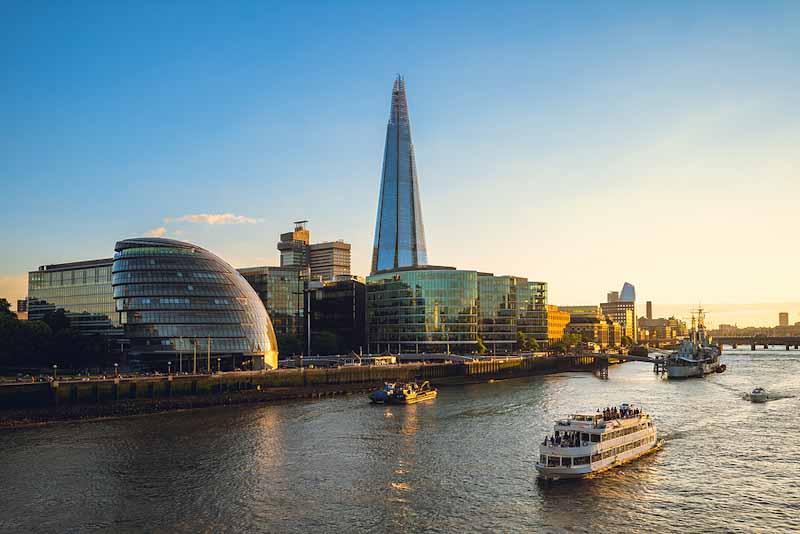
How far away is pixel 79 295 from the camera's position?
15075 cm

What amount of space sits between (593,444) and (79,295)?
123m

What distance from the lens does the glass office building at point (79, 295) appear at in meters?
143

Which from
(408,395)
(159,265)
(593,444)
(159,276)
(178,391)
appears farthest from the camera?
(159,265)

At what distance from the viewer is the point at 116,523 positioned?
151 feet

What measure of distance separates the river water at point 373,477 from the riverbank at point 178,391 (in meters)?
5.90

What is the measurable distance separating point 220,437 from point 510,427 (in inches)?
1310

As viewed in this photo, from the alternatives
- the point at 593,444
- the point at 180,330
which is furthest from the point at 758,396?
the point at 180,330

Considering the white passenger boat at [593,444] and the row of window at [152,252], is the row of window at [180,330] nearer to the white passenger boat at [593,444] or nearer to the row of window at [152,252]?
the row of window at [152,252]

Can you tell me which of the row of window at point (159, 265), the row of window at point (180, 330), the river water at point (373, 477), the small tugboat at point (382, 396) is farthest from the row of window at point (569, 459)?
the row of window at point (159, 265)

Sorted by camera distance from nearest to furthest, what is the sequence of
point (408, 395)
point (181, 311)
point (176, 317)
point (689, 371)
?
point (408, 395), point (176, 317), point (181, 311), point (689, 371)

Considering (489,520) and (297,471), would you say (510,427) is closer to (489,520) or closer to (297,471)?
(297,471)

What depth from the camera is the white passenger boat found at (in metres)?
58.9

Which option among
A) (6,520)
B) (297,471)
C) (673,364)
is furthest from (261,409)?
(673,364)

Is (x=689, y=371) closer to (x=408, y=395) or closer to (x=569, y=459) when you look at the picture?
(x=408, y=395)
